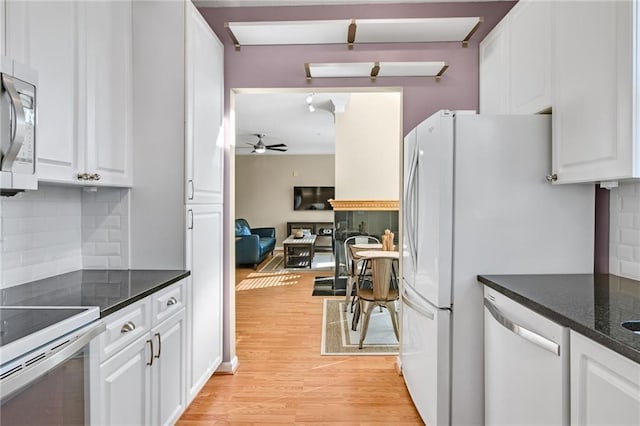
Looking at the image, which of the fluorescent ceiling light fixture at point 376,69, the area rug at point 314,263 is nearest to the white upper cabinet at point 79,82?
the fluorescent ceiling light fixture at point 376,69

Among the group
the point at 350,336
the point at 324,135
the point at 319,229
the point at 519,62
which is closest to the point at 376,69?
the point at 519,62

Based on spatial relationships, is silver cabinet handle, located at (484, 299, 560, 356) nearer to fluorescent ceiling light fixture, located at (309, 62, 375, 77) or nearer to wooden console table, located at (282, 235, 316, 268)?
fluorescent ceiling light fixture, located at (309, 62, 375, 77)

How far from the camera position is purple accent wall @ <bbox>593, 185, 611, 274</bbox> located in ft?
6.59

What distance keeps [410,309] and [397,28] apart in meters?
1.81

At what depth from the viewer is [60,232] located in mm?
2107

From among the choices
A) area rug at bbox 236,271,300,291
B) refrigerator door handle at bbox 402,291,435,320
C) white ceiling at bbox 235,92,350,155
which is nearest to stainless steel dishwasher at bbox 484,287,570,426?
refrigerator door handle at bbox 402,291,435,320

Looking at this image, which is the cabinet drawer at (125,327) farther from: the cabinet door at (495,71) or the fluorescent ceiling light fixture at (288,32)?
the cabinet door at (495,71)

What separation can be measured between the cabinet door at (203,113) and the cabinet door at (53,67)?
1.99 feet

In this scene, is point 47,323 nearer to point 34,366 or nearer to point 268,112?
point 34,366

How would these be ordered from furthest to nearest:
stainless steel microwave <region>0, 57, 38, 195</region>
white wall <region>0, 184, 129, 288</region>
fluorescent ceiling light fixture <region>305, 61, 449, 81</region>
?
fluorescent ceiling light fixture <region>305, 61, 449, 81</region>, white wall <region>0, 184, 129, 288</region>, stainless steel microwave <region>0, 57, 38, 195</region>

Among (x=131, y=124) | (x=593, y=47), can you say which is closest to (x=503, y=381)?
(x=593, y=47)

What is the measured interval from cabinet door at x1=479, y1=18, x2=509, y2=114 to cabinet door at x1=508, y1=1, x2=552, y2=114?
73 millimetres

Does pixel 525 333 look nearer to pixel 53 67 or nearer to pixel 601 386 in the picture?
pixel 601 386

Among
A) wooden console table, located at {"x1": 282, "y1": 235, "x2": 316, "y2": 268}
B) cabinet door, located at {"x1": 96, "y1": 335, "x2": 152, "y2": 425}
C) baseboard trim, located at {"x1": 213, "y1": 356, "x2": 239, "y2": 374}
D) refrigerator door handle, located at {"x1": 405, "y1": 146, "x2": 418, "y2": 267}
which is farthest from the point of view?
wooden console table, located at {"x1": 282, "y1": 235, "x2": 316, "y2": 268}
